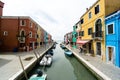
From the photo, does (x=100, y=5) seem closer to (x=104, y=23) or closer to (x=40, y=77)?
(x=104, y=23)

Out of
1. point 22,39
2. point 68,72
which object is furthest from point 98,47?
point 22,39

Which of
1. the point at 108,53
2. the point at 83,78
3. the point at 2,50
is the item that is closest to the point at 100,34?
the point at 108,53

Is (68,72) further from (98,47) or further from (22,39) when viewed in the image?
(22,39)

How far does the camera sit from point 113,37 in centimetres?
1495

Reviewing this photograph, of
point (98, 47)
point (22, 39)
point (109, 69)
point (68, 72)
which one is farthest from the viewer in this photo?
point (22, 39)

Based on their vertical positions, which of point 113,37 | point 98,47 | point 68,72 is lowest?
point 68,72

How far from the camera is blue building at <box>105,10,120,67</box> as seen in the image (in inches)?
545

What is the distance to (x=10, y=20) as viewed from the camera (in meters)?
30.9

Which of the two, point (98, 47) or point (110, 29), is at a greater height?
point (110, 29)

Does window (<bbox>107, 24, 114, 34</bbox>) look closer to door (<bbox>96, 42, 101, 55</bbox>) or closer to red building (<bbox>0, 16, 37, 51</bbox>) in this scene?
door (<bbox>96, 42, 101, 55</bbox>)

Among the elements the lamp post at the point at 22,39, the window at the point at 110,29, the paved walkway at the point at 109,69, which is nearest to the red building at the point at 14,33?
the lamp post at the point at 22,39

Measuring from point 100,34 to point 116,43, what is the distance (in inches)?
174

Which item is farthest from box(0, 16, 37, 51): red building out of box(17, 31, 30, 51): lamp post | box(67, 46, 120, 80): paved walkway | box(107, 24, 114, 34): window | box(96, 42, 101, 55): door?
box(67, 46, 120, 80): paved walkway

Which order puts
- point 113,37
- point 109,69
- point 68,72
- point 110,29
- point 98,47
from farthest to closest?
1. point 98,47
2. point 68,72
3. point 110,29
4. point 113,37
5. point 109,69
